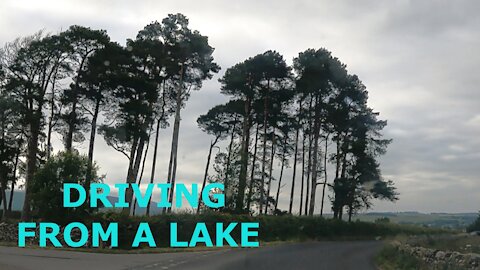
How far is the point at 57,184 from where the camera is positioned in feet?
105

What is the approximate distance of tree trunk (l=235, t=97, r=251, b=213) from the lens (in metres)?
46.6

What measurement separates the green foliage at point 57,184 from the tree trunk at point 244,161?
16.1 m

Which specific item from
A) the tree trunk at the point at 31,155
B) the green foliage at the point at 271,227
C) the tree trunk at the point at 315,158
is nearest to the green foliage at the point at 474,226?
the green foliage at the point at 271,227

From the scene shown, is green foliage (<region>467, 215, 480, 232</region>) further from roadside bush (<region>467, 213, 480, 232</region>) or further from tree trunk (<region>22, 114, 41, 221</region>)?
tree trunk (<region>22, 114, 41, 221</region>)

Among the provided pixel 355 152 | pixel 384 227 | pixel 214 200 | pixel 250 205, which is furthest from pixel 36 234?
pixel 384 227

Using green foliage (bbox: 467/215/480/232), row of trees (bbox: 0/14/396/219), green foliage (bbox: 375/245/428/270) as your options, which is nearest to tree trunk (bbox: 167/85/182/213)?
row of trees (bbox: 0/14/396/219)

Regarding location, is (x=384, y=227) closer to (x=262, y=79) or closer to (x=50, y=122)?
(x=262, y=79)

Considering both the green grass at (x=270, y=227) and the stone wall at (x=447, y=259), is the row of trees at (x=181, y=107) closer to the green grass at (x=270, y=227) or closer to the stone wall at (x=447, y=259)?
the green grass at (x=270, y=227)

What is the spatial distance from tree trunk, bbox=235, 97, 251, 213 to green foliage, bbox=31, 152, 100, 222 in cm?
1612

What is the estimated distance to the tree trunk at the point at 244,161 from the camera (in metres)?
46.6

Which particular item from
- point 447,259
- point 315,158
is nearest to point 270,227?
point 315,158

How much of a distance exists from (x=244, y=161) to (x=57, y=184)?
19684 millimetres

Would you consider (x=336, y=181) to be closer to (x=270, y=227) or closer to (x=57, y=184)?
(x=270, y=227)

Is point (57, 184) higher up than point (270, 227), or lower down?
higher up
